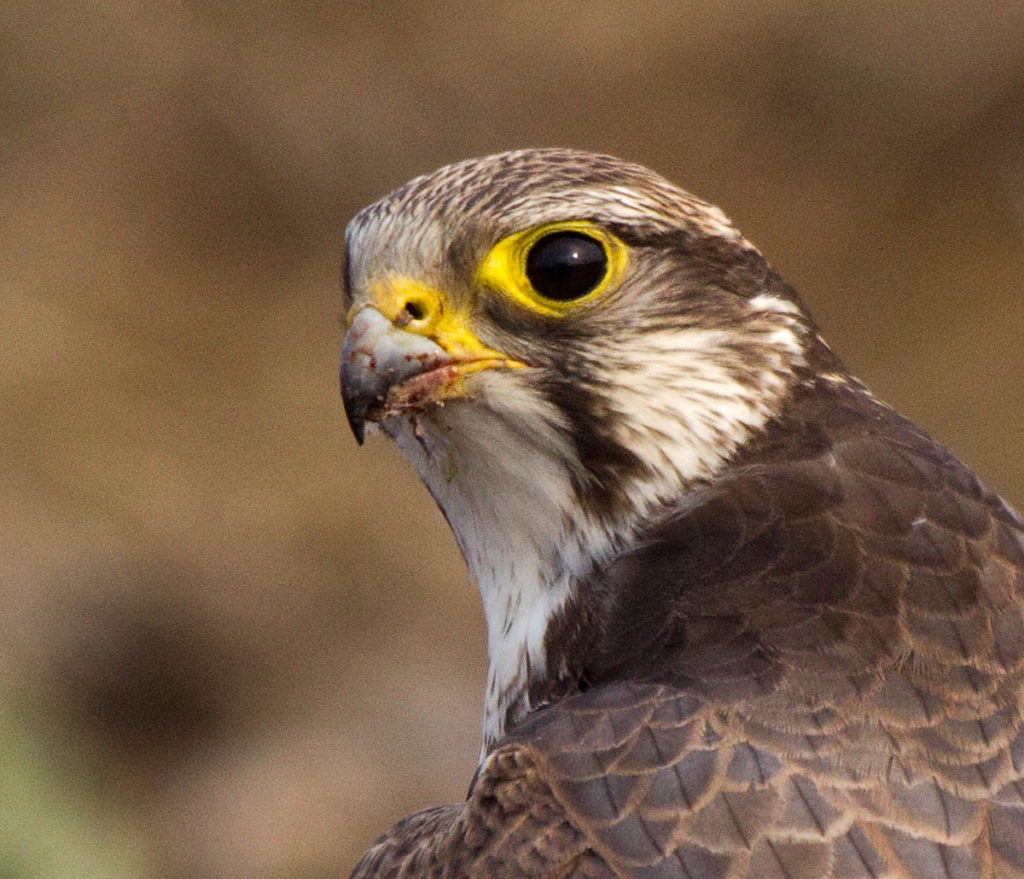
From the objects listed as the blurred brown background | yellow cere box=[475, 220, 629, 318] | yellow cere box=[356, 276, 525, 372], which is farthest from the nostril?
the blurred brown background

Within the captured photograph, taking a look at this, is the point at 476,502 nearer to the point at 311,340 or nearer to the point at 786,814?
the point at 786,814

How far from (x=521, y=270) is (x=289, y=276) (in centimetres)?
542

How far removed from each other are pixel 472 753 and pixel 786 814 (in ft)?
18.4

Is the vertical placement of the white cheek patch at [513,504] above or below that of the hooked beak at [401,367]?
below

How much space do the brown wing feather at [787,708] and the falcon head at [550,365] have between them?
127mm

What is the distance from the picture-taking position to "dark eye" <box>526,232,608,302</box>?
2.96 m

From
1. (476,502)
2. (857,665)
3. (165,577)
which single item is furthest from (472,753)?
(857,665)

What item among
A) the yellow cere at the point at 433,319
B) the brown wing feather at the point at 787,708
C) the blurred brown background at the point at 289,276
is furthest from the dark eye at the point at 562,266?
the blurred brown background at the point at 289,276

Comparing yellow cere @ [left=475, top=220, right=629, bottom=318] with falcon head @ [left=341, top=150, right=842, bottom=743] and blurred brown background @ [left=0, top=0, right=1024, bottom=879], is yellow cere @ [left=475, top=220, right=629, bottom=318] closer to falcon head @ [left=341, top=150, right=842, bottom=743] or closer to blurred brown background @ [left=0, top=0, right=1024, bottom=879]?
falcon head @ [left=341, top=150, right=842, bottom=743]

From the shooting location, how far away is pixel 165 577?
8.07m

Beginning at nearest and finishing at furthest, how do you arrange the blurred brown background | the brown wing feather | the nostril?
the brown wing feather → the nostril → the blurred brown background

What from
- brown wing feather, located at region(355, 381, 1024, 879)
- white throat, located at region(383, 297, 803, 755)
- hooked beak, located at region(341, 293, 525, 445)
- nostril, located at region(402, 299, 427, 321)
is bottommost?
brown wing feather, located at region(355, 381, 1024, 879)

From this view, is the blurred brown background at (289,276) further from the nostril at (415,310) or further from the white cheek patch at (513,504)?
the nostril at (415,310)

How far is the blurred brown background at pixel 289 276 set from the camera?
7.77 m
